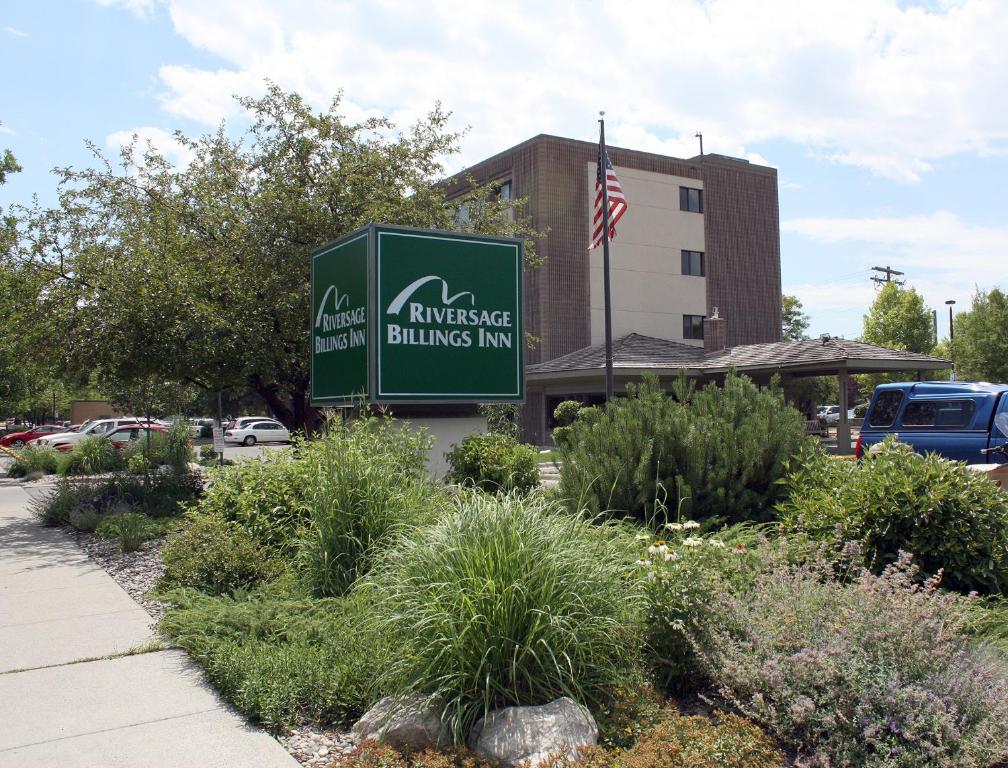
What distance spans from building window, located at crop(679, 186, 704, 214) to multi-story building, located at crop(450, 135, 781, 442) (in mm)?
46

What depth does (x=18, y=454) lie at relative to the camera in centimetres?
2508

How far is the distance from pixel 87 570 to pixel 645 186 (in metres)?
32.9

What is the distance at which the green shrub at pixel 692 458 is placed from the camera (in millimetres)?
7441

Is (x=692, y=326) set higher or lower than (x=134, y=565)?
higher

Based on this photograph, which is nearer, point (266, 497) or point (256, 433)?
point (266, 497)

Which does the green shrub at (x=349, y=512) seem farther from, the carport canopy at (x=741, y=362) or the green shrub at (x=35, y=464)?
the green shrub at (x=35, y=464)

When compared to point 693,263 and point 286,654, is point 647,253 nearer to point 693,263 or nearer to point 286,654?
point 693,263

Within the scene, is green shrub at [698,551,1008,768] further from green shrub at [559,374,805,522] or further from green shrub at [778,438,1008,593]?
green shrub at [559,374,805,522]

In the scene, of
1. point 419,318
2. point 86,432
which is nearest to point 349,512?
point 419,318

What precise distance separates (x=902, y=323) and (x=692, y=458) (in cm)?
4463

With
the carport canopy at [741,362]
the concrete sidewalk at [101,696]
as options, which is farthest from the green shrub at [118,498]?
the carport canopy at [741,362]

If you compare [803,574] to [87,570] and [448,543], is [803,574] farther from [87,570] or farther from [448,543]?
[87,570]

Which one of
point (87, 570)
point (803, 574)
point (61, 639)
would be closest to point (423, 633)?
point (803, 574)

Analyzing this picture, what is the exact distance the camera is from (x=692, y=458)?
752cm
